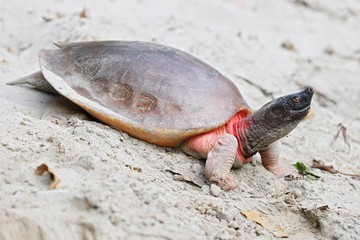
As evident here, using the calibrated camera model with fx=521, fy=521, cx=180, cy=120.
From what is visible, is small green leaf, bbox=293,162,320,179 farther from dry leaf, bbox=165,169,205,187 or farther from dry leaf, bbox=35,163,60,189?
dry leaf, bbox=35,163,60,189

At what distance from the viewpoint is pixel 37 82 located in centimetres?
364

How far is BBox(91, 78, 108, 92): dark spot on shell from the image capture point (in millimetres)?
3211

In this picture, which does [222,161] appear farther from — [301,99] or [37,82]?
[37,82]

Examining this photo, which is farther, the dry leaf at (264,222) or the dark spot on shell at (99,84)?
the dark spot on shell at (99,84)

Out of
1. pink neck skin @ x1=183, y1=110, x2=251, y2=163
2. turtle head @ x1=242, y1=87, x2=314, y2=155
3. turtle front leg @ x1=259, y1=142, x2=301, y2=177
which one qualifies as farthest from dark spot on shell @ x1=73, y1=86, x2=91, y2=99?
turtle front leg @ x1=259, y1=142, x2=301, y2=177

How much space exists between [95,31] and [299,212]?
2.87 meters

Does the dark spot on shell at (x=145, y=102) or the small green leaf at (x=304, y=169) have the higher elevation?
the dark spot on shell at (x=145, y=102)

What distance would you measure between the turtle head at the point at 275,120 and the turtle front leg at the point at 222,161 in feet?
0.69

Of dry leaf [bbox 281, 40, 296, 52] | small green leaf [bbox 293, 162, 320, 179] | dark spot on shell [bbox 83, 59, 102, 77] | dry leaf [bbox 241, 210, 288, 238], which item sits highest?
dark spot on shell [bbox 83, 59, 102, 77]

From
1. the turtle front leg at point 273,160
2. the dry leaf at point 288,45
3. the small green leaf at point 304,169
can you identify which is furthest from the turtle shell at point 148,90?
the dry leaf at point 288,45

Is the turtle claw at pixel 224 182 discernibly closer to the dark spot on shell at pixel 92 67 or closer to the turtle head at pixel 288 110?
the turtle head at pixel 288 110

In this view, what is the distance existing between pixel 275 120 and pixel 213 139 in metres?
0.38

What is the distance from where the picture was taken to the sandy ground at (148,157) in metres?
2.13

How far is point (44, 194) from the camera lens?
2170mm
